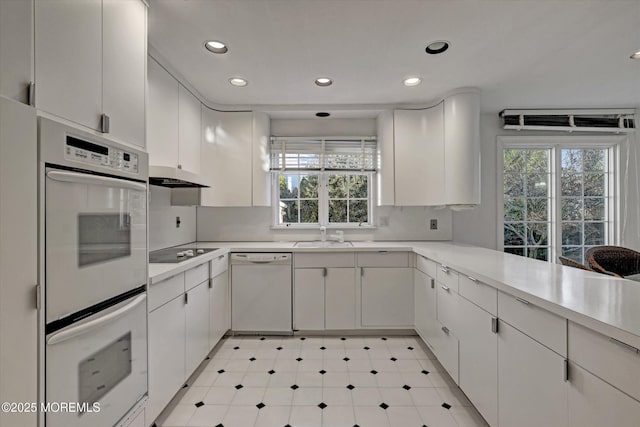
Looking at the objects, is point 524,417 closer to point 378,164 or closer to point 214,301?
point 214,301

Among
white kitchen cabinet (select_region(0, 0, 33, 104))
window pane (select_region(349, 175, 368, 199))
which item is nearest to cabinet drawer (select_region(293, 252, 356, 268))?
window pane (select_region(349, 175, 368, 199))

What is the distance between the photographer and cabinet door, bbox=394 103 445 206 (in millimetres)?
3039

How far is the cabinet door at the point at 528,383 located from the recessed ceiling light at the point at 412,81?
2051mm

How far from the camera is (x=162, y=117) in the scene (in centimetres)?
223

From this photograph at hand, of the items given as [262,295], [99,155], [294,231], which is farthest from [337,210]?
[99,155]

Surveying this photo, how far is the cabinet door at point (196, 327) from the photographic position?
79.9 inches

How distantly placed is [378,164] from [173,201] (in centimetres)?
→ 223

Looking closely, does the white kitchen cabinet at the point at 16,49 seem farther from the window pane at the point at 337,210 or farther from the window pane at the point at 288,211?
the window pane at the point at 337,210

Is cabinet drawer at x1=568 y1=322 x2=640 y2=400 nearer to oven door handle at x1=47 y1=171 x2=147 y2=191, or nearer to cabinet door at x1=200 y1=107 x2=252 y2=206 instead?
oven door handle at x1=47 y1=171 x2=147 y2=191

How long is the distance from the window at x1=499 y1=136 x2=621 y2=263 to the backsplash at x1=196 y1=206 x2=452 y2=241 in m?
0.87

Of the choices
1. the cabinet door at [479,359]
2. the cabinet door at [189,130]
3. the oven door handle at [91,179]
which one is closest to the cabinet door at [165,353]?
the oven door handle at [91,179]

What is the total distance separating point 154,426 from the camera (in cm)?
172

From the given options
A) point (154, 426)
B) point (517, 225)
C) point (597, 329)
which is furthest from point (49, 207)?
point (517, 225)

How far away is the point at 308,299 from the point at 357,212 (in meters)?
1.25
